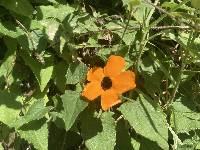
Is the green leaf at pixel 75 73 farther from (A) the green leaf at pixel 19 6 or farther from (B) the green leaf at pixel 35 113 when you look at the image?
(A) the green leaf at pixel 19 6

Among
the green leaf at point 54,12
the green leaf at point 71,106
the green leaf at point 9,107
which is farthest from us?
the green leaf at point 54,12

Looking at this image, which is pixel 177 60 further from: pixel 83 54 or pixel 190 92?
pixel 83 54

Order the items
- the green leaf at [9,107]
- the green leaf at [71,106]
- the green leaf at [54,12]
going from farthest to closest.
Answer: the green leaf at [54,12]
the green leaf at [9,107]
the green leaf at [71,106]

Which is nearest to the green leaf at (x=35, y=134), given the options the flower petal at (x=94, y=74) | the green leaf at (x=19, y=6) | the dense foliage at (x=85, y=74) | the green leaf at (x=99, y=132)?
the dense foliage at (x=85, y=74)

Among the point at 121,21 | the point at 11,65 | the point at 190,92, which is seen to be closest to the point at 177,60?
the point at 190,92

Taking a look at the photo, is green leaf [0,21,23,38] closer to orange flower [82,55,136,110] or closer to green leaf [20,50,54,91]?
green leaf [20,50,54,91]

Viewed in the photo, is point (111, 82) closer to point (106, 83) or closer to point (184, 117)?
point (106, 83)

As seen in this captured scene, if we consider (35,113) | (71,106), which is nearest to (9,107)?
(35,113)

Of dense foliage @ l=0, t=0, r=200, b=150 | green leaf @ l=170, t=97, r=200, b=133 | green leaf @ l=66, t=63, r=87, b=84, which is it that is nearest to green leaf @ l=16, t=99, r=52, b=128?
dense foliage @ l=0, t=0, r=200, b=150
